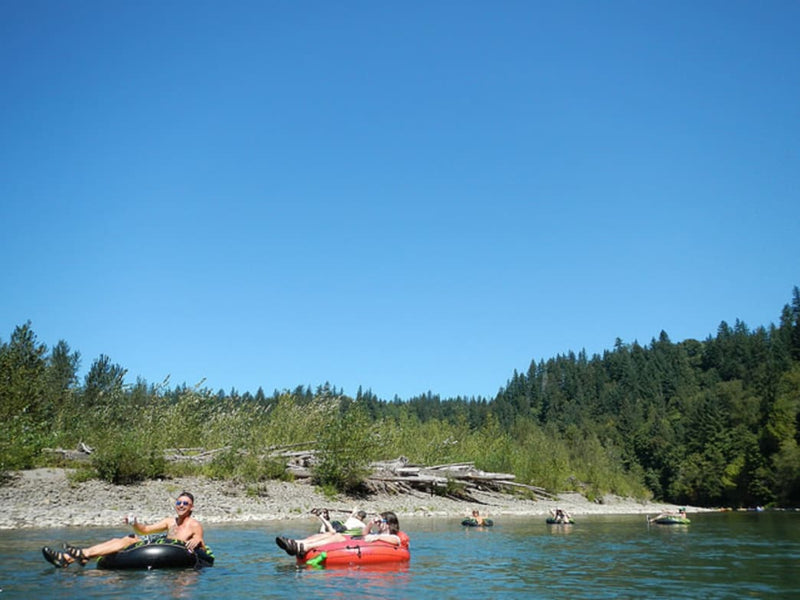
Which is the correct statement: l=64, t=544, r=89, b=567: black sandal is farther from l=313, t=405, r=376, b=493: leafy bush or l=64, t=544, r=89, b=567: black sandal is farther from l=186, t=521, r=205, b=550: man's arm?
l=313, t=405, r=376, b=493: leafy bush

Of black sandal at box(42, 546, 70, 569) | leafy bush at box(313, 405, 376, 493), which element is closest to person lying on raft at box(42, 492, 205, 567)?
black sandal at box(42, 546, 70, 569)

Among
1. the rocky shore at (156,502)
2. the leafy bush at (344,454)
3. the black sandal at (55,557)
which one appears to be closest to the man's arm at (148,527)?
the black sandal at (55,557)

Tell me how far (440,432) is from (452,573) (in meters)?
54.9

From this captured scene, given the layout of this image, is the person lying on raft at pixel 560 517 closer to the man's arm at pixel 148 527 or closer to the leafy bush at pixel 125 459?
the leafy bush at pixel 125 459

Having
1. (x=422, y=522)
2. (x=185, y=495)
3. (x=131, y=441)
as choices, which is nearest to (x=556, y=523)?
(x=422, y=522)

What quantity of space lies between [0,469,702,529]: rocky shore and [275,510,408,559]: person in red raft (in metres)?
11.9

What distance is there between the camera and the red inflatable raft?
Answer: 18203mm

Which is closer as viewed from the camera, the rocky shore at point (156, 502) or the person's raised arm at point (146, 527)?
the person's raised arm at point (146, 527)

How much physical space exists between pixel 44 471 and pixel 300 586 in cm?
2595

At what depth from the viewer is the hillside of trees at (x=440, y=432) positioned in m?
39.7

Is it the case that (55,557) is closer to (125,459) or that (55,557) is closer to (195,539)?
(195,539)

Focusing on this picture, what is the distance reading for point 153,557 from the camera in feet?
53.2

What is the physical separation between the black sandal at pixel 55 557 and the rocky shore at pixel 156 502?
11316mm

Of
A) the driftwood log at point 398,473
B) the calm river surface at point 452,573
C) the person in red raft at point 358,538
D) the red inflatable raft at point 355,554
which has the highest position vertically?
the driftwood log at point 398,473
